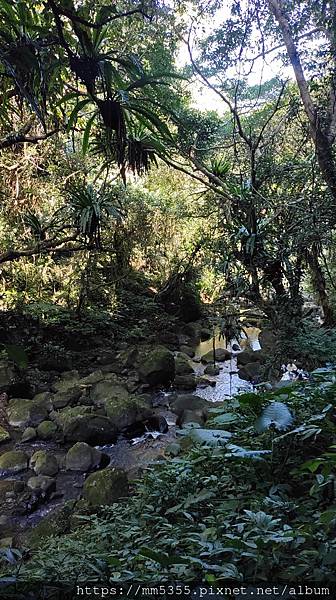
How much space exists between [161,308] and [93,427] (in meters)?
4.06

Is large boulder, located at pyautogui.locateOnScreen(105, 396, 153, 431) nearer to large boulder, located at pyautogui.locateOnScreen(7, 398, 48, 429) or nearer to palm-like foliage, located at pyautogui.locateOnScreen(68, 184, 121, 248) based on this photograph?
large boulder, located at pyautogui.locateOnScreen(7, 398, 48, 429)

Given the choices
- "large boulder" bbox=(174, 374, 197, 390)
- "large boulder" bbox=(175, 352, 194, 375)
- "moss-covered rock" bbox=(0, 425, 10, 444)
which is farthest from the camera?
"large boulder" bbox=(175, 352, 194, 375)

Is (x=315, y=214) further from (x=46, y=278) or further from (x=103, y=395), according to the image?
(x=46, y=278)

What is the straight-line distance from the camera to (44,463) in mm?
3535

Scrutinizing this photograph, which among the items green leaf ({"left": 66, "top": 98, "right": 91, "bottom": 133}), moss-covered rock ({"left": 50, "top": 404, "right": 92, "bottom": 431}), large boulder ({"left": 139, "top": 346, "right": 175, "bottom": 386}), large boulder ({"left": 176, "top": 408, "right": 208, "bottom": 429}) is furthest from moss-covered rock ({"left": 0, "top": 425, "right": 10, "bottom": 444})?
green leaf ({"left": 66, "top": 98, "right": 91, "bottom": 133})

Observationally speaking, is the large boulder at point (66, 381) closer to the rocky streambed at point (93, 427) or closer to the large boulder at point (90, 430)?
the rocky streambed at point (93, 427)

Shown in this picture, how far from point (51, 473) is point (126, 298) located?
4371 millimetres

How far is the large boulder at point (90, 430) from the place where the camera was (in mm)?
3998

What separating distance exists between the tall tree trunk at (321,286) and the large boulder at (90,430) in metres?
2.66

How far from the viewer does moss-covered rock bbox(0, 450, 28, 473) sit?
3.59m

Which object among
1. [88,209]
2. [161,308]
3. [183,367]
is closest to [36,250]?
[88,209]

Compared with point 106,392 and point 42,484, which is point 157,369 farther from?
point 42,484

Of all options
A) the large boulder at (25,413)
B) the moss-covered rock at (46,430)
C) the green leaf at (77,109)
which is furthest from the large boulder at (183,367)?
the green leaf at (77,109)

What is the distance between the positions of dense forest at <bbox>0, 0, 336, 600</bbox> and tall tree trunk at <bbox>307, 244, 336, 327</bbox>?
32 mm
